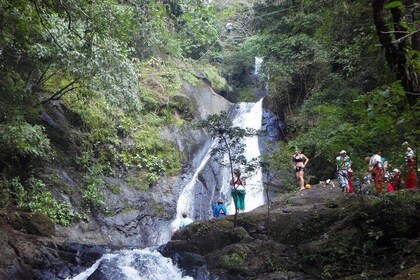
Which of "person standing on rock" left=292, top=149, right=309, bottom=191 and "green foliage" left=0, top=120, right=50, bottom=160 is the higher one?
"green foliage" left=0, top=120, right=50, bottom=160

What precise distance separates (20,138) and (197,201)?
27.7 feet

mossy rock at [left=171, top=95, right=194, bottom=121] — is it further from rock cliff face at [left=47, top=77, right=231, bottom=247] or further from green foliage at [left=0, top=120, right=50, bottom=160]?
green foliage at [left=0, top=120, right=50, bottom=160]

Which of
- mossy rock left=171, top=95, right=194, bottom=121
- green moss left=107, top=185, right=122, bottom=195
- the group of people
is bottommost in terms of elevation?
the group of people

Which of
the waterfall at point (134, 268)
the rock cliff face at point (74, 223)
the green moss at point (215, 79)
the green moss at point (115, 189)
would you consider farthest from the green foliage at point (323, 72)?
the green moss at point (115, 189)

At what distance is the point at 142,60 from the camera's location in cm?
2123

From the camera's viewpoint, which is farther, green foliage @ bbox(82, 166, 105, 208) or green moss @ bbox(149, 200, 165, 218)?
green moss @ bbox(149, 200, 165, 218)

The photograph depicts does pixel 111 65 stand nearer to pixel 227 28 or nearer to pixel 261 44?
pixel 261 44

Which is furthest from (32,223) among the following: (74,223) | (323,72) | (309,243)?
(323,72)

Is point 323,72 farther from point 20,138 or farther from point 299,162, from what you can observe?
→ point 20,138

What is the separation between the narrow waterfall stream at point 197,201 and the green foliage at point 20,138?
350 cm

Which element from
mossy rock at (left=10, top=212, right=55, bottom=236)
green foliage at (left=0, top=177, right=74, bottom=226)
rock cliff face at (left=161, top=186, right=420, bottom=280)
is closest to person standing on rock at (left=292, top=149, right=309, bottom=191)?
rock cliff face at (left=161, top=186, right=420, bottom=280)

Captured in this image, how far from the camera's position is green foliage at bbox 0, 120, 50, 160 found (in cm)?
948

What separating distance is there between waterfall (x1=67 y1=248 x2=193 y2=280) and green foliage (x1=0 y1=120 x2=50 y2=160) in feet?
11.5

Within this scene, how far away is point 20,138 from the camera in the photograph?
966 centimetres
